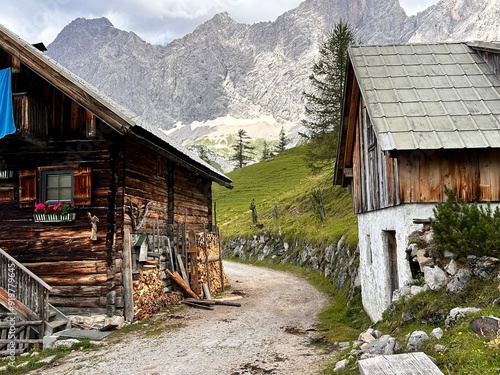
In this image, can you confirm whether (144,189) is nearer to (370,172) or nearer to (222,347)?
(222,347)

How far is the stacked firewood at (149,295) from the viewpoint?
1448 centimetres

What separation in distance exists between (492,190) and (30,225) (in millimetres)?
12619

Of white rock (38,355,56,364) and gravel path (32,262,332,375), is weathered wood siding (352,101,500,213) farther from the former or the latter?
white rock (38,355,56,364)

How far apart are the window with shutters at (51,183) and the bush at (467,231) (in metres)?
9.84

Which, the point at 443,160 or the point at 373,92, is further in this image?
the point at 373,92

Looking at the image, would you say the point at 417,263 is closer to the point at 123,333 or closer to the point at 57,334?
the point at 123,333

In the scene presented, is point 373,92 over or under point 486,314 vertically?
over

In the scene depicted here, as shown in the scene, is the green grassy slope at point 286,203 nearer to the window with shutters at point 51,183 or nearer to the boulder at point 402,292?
the boulder at point 402,292

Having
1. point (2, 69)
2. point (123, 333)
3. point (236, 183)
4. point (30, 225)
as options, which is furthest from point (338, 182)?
point (236, 183)

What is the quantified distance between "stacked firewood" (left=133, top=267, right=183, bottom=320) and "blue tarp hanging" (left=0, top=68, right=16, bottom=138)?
5.77 metres

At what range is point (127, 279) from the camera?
13.8m

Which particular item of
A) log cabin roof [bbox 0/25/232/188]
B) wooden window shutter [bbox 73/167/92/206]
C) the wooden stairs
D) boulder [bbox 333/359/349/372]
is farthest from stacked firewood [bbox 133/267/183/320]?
boulder [bbox 333/359/349/372]

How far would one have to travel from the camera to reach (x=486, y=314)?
6695 mm

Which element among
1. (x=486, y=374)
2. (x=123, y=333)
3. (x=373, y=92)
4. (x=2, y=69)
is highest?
(x=2, y=69)
